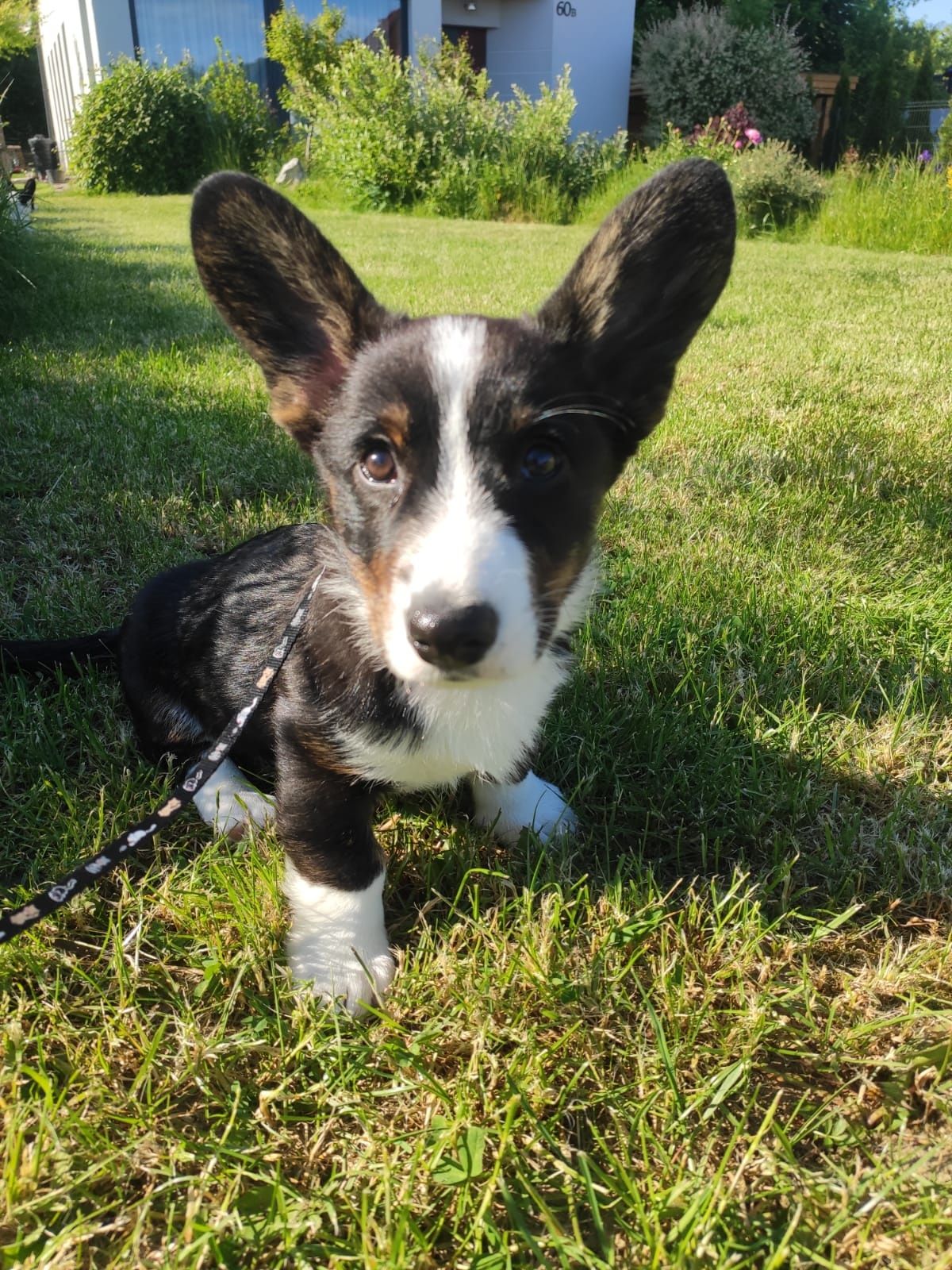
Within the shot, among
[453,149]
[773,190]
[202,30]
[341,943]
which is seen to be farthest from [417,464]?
[202,30]

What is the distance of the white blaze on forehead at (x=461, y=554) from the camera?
1.34 meters

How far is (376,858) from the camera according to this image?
5.82ft

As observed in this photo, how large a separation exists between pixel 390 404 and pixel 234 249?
482 mm

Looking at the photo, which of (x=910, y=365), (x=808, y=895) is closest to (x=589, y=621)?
(x=808, y=895)

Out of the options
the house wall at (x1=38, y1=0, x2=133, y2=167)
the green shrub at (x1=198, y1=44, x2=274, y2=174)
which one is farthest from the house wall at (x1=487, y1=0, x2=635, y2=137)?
the house wall at (x1=38, y1=0, x2=133, y2=167)

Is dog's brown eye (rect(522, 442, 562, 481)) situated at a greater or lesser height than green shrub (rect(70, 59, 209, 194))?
lesser

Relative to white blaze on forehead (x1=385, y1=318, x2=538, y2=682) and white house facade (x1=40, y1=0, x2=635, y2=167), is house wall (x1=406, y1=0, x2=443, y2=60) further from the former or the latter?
white blaze on forehead (x1=385, y1=318, x2=538, y2=682)

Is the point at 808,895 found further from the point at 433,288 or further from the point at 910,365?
the point at 433,288

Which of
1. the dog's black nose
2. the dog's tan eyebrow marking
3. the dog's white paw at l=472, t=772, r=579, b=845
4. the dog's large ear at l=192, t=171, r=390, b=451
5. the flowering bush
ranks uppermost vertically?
the flowering bush

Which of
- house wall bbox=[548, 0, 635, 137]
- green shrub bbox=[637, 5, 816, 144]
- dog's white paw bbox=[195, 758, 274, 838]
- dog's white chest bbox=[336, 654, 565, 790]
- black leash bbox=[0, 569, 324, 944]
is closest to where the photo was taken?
black leash bbox=[0, 569, 324, 944]

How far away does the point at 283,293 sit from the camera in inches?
71.1

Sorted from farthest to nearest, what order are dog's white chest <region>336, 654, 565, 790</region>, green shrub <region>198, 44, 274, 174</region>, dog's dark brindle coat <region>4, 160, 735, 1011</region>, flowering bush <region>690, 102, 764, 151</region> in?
1. green shrub <region>198, 44, 274, 174</region>
2. flowering bush <region>690, 102, 764, 151</region>
3. dog's white chest <region>336, 654, 565, 790</region>
4. dog's dark brindle coat <region>4, 160, 735, 1011</region>

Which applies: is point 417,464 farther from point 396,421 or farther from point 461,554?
point 461,554

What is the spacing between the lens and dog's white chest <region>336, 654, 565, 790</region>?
1721 millimetres
